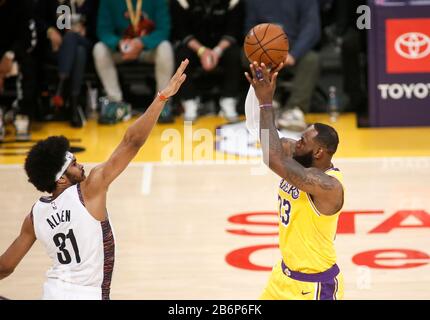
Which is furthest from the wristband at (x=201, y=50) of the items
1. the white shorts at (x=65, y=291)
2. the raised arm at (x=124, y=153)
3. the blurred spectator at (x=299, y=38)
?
the white shorts at (x=65, y=291)

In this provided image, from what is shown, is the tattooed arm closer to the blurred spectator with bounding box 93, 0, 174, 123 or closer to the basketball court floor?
the basketball court floor

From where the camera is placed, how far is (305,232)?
5.42m

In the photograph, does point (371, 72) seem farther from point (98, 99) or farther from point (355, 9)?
point (98, 99)

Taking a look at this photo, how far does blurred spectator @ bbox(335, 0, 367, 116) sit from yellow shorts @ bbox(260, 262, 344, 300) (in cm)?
681

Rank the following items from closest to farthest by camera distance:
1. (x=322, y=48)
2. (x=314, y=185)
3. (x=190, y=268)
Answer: (x=314, y=185)
(x=190, y=268)
(x=322, y=48)

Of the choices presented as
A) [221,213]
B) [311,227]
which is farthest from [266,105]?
[221,213]

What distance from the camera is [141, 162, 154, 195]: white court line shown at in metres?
9.55

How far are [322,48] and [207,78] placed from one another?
62.7 inches

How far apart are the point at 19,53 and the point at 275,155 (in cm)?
704

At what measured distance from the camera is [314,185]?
17.0 feet

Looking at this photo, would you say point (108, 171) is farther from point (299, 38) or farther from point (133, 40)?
point (133, 40)

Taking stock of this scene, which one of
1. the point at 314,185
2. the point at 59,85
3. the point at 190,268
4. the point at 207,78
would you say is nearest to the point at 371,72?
the point at 207,78

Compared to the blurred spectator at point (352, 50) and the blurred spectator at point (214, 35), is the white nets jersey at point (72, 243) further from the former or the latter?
the blurred spectator at point (352, 50)

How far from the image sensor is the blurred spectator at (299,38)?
11.7m
